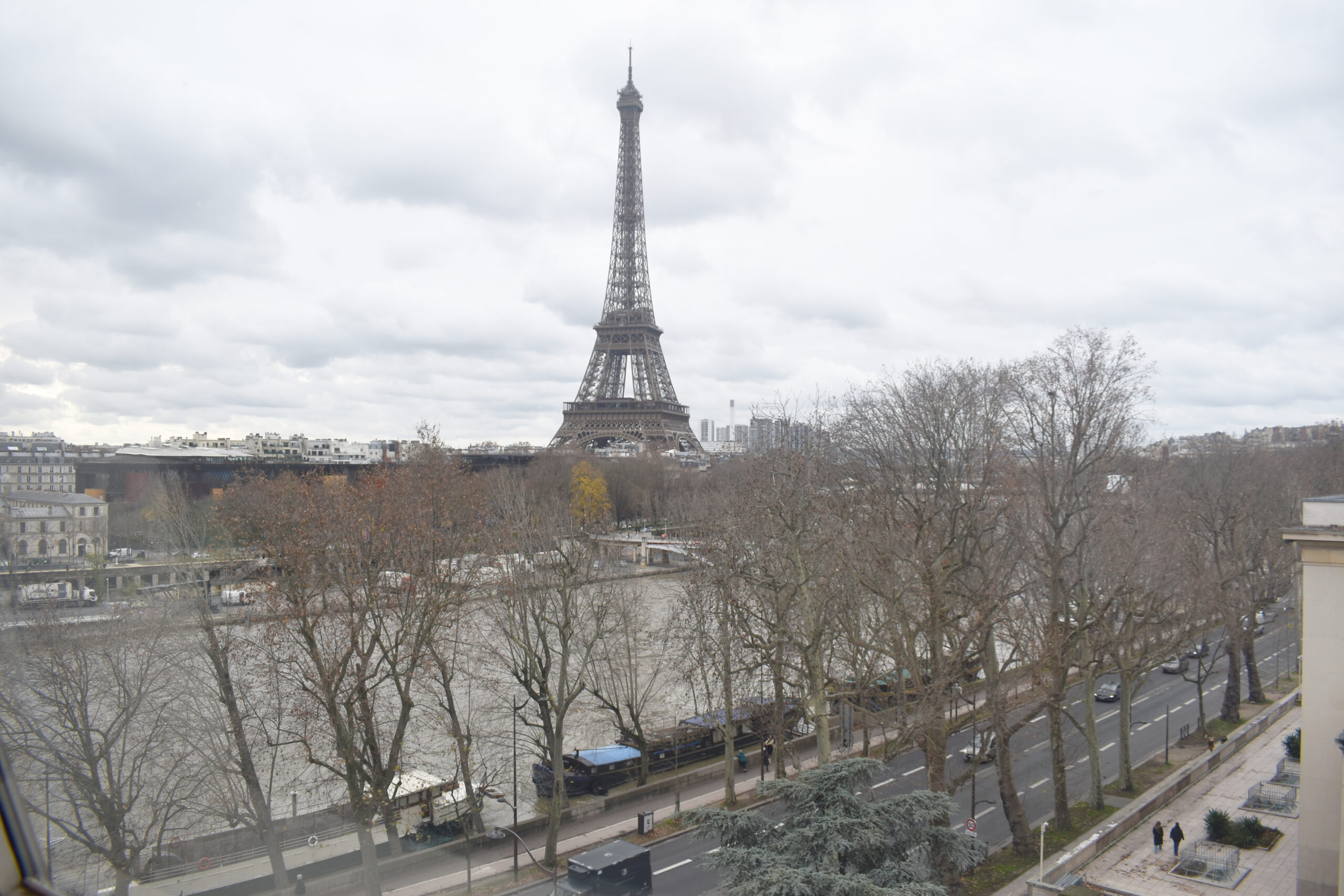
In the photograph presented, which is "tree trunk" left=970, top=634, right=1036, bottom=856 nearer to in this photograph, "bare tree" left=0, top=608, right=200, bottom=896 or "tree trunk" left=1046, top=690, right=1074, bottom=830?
"tree trunk" left=1046, top=690, right=1074, bottom=830

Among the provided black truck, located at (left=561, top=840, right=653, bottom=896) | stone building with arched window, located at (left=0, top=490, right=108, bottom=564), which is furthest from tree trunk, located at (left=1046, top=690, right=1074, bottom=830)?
stone building with arched window, located at (left=0, top=490, right=108, bottom=564)

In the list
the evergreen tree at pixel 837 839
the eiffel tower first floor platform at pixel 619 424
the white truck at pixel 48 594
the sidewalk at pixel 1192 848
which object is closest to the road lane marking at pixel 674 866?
the evergreen tree at pixel 837 839

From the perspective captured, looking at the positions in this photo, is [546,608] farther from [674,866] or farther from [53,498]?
[53,498]

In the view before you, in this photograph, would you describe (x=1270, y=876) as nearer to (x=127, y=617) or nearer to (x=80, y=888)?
(x=80, y=888)

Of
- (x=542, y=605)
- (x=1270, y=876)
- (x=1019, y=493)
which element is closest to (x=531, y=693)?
(x=542, y=605)

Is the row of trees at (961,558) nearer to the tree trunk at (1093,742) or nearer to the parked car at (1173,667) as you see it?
the tree trunk at (1093,742)

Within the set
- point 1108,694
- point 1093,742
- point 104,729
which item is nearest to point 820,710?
point 1093,742
